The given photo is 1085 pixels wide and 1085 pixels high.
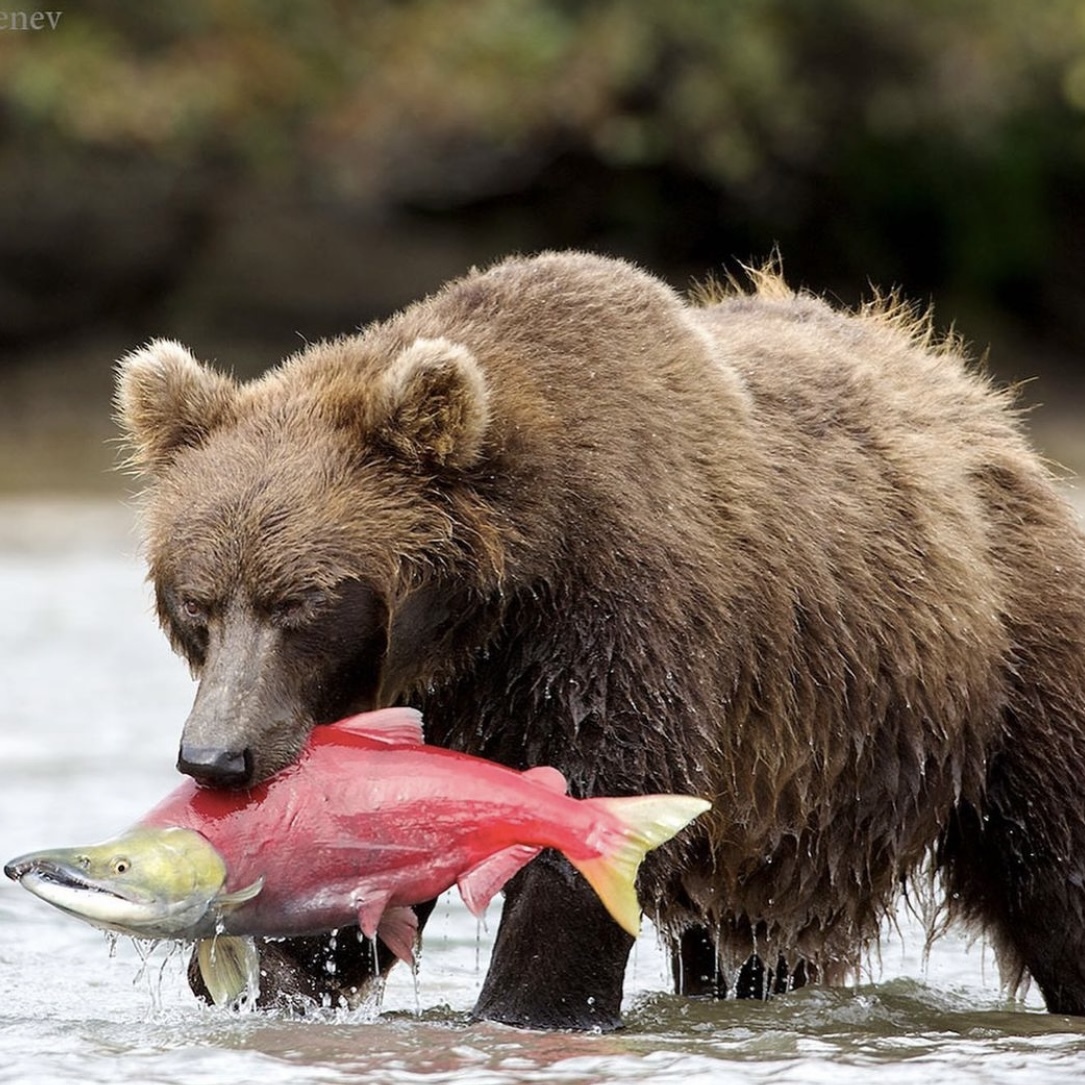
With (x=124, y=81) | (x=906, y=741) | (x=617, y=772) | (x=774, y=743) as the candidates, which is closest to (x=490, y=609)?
(x=617, y=772)

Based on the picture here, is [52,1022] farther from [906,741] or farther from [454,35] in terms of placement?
[454,35]

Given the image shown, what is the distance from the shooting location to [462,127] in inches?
1003

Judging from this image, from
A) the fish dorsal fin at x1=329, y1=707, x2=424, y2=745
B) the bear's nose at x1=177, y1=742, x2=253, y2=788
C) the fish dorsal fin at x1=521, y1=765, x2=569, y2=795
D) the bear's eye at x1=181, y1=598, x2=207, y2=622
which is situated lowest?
the bear's nose at x1=177, y1=742, x2=253, y2=788

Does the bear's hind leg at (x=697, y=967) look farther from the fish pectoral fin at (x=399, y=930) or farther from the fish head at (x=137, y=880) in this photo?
the fish head at (x=137, y=880)

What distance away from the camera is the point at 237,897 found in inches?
198

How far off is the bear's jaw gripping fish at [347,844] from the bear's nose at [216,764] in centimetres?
7

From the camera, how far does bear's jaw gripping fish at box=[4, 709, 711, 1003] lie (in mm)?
4922

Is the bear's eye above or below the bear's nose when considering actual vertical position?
above

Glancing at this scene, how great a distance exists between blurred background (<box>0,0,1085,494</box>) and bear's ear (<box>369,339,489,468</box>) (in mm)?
Result: 16860

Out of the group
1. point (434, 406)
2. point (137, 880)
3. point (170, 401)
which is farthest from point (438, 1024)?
point (170, 401)

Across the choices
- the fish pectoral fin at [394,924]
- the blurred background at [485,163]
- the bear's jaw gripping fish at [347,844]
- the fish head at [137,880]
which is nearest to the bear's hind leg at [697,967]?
the fish pectoral fin at [394,924]

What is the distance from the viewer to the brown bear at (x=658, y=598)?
534 centimetres

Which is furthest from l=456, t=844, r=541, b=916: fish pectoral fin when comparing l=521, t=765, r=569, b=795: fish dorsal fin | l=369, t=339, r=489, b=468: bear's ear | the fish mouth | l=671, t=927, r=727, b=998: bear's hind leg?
l=671, t=927, r=727, b=998: bear's hind leg

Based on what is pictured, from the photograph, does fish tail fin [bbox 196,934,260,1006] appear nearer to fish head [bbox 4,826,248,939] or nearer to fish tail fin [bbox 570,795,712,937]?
fish head [bbox 4,826,248,939]
